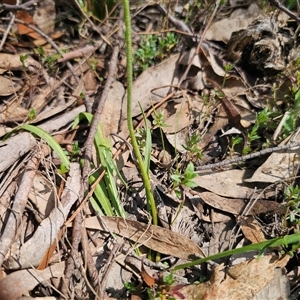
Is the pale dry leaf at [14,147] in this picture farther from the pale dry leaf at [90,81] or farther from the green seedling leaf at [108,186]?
the pale dry leaf at [90,81]

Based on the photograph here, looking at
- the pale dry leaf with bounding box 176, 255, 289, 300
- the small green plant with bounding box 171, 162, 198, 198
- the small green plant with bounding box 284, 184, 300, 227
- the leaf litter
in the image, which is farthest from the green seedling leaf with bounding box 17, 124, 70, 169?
the small green plant with bounding box 284, 184, 300, 227

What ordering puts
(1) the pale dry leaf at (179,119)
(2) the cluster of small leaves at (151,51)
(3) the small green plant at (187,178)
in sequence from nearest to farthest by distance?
(3) the small green plant at (187,178)
(1) the pale dry leaf at (179,119)
(2) the cluster of small leaves at (151,51)

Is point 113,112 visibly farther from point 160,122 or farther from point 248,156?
point 248,156

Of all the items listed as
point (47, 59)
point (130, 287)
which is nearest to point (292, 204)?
point (130, 287)

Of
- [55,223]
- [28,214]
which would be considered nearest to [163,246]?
[55,223]

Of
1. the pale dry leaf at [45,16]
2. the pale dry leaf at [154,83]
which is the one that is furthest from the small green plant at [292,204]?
the pale dry leaf at [45,16]

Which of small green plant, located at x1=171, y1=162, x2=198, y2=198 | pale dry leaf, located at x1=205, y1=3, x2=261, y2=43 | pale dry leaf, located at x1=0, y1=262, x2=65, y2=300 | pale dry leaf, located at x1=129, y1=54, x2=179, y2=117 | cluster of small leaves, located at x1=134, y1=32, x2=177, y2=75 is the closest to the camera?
pale dry leaf, located at x1=0, y1=262, x2=65, y2=300

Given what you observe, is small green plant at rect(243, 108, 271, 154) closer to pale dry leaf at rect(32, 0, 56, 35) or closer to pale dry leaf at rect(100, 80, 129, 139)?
pale dry leaf at rect(100, 80, 129, 139)
